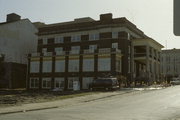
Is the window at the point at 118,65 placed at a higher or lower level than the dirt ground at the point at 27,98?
higher

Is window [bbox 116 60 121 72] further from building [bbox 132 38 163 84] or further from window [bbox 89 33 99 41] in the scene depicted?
window [bbox 89 33 99 41]

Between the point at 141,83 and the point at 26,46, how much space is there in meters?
29.6

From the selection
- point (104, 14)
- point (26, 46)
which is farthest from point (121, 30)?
point (26, 46)

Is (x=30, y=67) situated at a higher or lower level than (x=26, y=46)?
lower

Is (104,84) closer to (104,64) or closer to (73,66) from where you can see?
(104,64)

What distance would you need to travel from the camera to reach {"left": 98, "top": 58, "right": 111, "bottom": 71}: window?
6041 cm

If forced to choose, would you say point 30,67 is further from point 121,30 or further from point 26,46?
point 121,30

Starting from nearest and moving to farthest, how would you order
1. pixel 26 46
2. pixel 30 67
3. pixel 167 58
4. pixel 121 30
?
pixel 121 30 → pixel 30 67 → pixel 26 46 → pixel 167 58

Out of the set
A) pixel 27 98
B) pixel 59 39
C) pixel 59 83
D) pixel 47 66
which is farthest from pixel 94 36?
pixel 27 98

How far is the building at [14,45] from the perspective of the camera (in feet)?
232

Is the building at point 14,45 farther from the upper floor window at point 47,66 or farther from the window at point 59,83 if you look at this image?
the window at point 59,83

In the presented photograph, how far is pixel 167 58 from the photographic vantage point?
134 m

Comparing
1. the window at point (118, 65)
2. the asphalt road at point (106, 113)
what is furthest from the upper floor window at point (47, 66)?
the asphalt road at point (106, 113)

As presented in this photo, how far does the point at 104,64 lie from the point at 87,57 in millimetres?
4151
